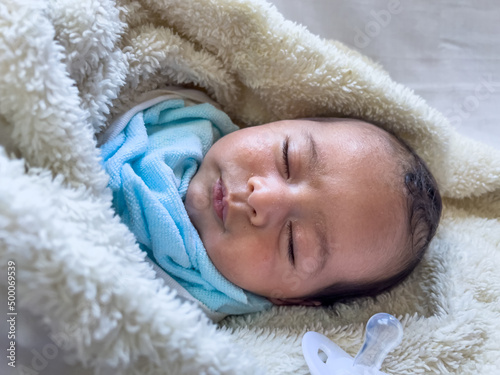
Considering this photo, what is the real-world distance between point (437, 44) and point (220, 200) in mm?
954

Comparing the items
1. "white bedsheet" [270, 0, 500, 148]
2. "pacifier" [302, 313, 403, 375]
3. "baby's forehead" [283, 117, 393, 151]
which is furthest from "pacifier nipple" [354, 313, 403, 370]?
"white bedsheet" [270, 0, 500, 148]

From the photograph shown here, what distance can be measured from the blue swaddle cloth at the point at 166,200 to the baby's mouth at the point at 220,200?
0.20 ft

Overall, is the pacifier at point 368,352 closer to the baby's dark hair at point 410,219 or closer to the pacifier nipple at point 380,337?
the pacifier nipple at point 380,337

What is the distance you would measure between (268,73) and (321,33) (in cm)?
39

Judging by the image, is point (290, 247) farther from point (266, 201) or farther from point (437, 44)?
point (437, 44)

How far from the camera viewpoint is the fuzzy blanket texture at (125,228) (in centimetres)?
58

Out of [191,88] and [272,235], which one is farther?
[191,88]

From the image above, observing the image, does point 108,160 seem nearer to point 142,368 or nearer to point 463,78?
point 142,368

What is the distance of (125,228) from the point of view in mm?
715

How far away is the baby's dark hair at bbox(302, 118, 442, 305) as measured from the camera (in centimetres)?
90

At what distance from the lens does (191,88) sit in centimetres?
110

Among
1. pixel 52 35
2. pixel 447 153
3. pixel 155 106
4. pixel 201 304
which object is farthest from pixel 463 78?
pixel 52 35

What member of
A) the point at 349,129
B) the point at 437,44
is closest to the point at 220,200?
the point at 349,129

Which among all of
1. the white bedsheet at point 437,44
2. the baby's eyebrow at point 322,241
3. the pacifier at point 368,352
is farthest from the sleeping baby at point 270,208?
the white bedsheet at point 437,44
